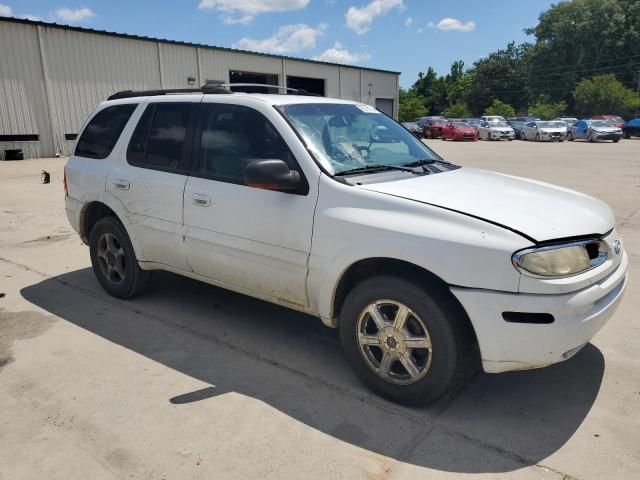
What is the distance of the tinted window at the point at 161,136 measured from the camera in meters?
4.20

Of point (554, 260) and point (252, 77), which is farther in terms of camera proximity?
point (252, 77)

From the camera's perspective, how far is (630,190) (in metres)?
11.8

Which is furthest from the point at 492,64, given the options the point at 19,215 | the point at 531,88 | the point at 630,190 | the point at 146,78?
the point at 19,215

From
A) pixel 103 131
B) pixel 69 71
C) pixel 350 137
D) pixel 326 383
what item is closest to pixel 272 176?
pixel 350 137

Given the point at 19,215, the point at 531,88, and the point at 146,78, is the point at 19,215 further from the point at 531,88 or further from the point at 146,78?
the point at 531,88

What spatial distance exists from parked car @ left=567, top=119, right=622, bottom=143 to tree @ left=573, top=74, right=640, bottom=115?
23376 mm

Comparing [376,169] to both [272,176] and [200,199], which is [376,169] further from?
[200,199]

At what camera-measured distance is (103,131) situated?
4.93 m

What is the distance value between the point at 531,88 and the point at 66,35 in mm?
69162

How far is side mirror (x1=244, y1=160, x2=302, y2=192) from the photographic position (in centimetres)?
321

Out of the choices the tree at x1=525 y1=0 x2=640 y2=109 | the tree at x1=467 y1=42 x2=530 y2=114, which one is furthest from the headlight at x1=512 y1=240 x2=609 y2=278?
the tree at x1=467 y1=42 x2=530 y2=114

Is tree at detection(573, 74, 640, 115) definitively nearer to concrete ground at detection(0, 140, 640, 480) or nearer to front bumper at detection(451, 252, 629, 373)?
concrete ground at detection(0, 140, 640, 480)

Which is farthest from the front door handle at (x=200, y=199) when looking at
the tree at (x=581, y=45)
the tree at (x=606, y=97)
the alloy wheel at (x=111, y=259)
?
the tree at (x=581, y=45)

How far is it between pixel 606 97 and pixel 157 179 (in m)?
61.1
